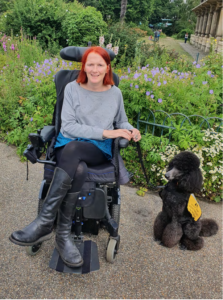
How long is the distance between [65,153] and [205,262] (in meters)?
1.57

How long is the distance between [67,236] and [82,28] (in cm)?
914

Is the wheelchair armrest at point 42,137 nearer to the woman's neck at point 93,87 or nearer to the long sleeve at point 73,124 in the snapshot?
the long sleeve at point 73,124

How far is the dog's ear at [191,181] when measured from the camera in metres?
2.02

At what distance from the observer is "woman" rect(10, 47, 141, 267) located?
6.12ft

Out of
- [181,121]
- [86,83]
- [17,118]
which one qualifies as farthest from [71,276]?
[17,118]

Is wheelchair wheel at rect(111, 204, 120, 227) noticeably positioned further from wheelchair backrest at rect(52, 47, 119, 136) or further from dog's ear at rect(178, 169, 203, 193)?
wheelchair backrest at rect(52, 47, 119, 136)

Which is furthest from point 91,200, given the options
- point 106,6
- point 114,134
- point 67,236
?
point 106,6

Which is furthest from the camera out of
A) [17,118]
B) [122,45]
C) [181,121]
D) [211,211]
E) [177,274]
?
[122,45]

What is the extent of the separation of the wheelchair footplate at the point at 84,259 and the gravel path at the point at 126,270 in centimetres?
12

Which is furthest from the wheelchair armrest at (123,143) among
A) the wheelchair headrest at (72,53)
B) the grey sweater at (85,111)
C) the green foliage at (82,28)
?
the green foliage at (82,28)

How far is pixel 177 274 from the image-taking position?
2.08 m

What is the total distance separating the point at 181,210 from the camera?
2.15 m

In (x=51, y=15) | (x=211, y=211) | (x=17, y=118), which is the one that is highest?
(x=51, y=15)

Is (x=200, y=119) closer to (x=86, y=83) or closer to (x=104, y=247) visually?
(x=86, y=83)
